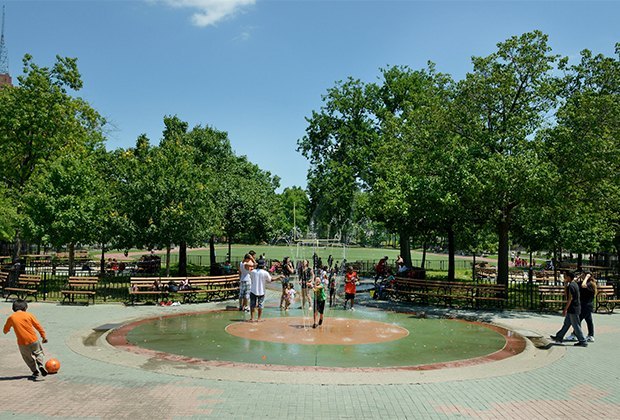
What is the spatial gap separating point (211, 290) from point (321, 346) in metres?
9.99

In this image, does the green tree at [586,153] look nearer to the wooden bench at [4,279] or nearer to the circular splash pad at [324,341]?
the circular splash pad at [324,341]

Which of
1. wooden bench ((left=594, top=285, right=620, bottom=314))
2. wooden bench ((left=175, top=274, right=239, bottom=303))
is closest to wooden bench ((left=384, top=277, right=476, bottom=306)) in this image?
wooden bench ((left=594, top=285, right=620, bottom=314))

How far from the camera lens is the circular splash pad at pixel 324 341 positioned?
11289 mm

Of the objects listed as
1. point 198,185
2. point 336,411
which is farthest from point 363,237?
point 336,411

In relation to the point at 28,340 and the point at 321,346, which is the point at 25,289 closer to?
the point at 28,340

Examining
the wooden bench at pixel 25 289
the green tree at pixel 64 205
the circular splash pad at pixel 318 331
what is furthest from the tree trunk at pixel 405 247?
the wooden bench at pixel 25 289

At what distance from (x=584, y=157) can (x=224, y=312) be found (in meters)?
14.5

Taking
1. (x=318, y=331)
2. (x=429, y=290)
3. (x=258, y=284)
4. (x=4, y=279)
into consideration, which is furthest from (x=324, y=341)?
(x=4, y=279)

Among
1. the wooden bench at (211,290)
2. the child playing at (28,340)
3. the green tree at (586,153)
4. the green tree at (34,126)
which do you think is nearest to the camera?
the child playing at (28,340)

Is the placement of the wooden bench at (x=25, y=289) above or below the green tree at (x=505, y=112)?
below

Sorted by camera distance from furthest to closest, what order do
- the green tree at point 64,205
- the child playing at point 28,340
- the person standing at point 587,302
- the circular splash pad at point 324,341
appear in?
the green tree at point 64,205, the person standing at point 587,302, the circular splash pad at point 324,341, the child playing at point 28,340

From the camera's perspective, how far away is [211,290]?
21.7 m

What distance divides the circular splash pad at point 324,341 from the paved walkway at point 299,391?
3.21ft

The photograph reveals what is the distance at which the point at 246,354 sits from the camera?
11.7 metres
